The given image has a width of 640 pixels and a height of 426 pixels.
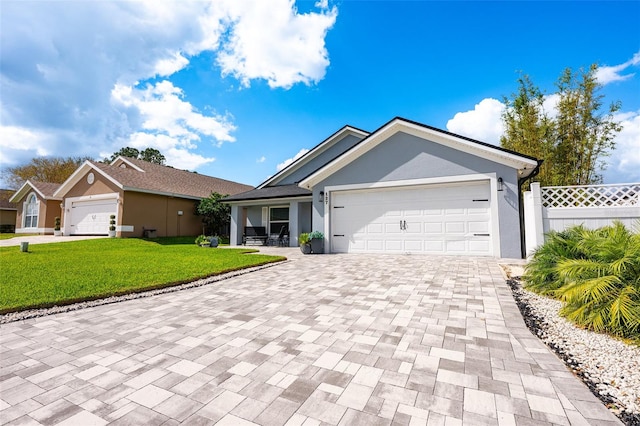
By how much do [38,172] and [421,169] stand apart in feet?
139

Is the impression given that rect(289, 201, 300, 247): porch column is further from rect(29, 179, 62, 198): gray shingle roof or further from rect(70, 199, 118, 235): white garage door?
rect(29, 179, 62, 198): gray shingle roof

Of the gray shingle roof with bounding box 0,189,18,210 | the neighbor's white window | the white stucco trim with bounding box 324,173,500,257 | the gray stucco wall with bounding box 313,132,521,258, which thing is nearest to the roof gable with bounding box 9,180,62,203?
the neighbor's white window

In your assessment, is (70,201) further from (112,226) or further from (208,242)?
(208,242)

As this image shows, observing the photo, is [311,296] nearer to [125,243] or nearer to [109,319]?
[109,319]

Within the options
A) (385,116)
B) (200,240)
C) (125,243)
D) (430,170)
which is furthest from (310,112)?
(125,243)

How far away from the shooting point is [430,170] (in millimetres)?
9516

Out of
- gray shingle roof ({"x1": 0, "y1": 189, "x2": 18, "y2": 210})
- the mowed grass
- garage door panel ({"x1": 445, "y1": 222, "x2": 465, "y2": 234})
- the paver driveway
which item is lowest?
the paver driveway

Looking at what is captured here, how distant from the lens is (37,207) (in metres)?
21.9

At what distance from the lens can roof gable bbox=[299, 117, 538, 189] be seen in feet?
27.4

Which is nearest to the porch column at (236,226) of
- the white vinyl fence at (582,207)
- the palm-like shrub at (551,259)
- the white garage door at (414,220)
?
the white garage door at (414,220)

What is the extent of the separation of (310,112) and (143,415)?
14818mm

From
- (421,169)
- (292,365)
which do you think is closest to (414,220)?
(421,169)

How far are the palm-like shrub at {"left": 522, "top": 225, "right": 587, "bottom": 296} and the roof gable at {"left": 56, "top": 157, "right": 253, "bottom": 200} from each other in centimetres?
1972

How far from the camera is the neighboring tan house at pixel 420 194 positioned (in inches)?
335
